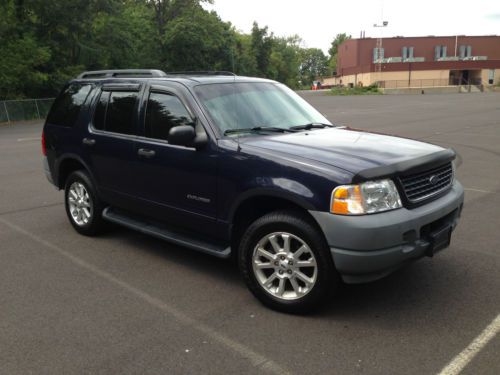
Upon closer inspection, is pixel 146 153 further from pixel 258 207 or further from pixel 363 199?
pixel 363 199

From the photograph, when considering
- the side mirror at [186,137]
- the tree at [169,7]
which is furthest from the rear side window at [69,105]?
the tree at [169,7]

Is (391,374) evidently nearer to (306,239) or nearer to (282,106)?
(306,239)

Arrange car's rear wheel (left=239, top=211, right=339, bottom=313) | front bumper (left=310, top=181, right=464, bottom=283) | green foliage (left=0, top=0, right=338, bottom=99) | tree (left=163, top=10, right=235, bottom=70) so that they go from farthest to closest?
tree (left=163, top=10, right=235, bottom=70)
green foliage (left=0, top=0, right=338, bottom=99)
car's rear wheel (left=239, top=211, right=339, bottom=313)
front bumper (left=310, top=181, right=464, bottom=283)

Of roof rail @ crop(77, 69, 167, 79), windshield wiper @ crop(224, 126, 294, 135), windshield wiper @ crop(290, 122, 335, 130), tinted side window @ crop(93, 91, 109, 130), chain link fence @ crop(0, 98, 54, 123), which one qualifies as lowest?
chain link fence @ crop(0, 98, 54, 123)

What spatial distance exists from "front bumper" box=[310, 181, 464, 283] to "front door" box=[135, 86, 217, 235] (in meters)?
1.13

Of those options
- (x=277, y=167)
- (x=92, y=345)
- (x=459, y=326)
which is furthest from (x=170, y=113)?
(x=459, y=326)

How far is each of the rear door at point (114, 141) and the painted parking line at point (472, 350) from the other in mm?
3259

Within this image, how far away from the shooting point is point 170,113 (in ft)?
15.1

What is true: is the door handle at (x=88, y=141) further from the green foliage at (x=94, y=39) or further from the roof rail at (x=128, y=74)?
the green foliage at (x=94, y=39)

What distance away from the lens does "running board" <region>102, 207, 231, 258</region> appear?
421 centimetres

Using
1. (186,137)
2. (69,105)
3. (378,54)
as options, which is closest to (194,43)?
(378,54)

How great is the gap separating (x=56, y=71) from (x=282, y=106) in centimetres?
3355

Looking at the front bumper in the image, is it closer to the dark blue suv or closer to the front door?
the dark blue suv

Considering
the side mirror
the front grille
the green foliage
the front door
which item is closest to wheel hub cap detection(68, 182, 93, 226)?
the front door
